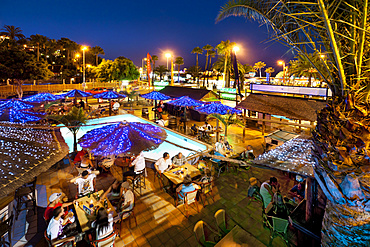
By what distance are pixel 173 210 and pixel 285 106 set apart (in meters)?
9.99

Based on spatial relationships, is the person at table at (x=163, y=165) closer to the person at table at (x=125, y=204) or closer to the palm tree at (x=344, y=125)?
the person at table at (x=125, y=204)

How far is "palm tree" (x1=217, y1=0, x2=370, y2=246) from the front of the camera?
2.33 m

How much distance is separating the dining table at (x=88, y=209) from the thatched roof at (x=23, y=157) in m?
1.49

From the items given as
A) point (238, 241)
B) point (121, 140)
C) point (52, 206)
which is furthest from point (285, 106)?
point (52, 206)

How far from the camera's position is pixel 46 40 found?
57219 millimetres

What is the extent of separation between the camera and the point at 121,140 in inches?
242

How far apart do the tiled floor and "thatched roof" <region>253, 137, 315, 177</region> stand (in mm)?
1527

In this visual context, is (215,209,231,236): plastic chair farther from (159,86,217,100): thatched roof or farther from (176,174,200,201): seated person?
(159,86,217,100): thatched roof

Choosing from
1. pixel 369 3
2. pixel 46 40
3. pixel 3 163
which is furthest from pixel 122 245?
pixel 46 40

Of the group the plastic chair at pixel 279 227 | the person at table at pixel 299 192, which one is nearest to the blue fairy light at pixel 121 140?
the plastic chair at pixel 279 227

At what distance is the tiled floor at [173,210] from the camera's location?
4867 mm

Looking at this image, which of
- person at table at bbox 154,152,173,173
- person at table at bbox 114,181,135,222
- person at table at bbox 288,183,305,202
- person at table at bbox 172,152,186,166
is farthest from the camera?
person at table at bbox 172,152,186,166

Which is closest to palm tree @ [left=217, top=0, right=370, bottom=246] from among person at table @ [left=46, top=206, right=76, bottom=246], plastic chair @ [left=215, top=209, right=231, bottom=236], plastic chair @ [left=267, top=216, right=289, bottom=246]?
plastic chair @ [left=267, top=216, right=289, bottom=246]

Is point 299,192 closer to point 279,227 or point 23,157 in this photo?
point 279,227
